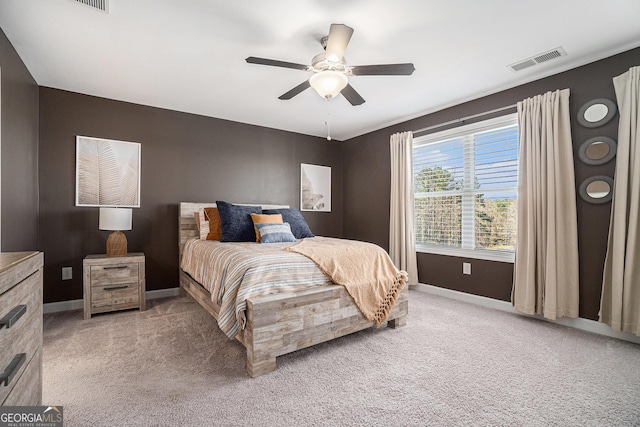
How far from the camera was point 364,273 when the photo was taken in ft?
8.36

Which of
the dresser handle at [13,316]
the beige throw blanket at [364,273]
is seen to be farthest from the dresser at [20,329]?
the beige throw blanket at [364,273]

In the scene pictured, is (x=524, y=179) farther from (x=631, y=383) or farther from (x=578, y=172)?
(x=631, y=383)

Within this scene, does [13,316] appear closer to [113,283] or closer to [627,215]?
[113,283]

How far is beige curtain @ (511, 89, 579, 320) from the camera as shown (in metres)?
2.71

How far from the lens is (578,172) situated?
272cm

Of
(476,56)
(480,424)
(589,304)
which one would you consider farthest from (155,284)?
(589,304)

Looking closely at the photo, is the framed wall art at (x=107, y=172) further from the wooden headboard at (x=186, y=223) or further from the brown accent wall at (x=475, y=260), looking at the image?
the brown accent wall at (x=475, y=260)

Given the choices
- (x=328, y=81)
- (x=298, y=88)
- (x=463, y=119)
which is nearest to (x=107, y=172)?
(x=298, y=88)

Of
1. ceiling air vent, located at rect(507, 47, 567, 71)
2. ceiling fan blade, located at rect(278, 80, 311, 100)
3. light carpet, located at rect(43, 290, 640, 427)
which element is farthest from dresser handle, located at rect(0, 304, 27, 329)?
ceiling air vent, located at rect(507, 47, 567, 71)

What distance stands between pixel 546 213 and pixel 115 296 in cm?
441

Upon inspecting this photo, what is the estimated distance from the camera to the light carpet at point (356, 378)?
1.55 m

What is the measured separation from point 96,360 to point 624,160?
4.36 metres

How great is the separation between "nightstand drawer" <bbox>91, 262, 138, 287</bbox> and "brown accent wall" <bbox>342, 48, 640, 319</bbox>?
3.40 metres
